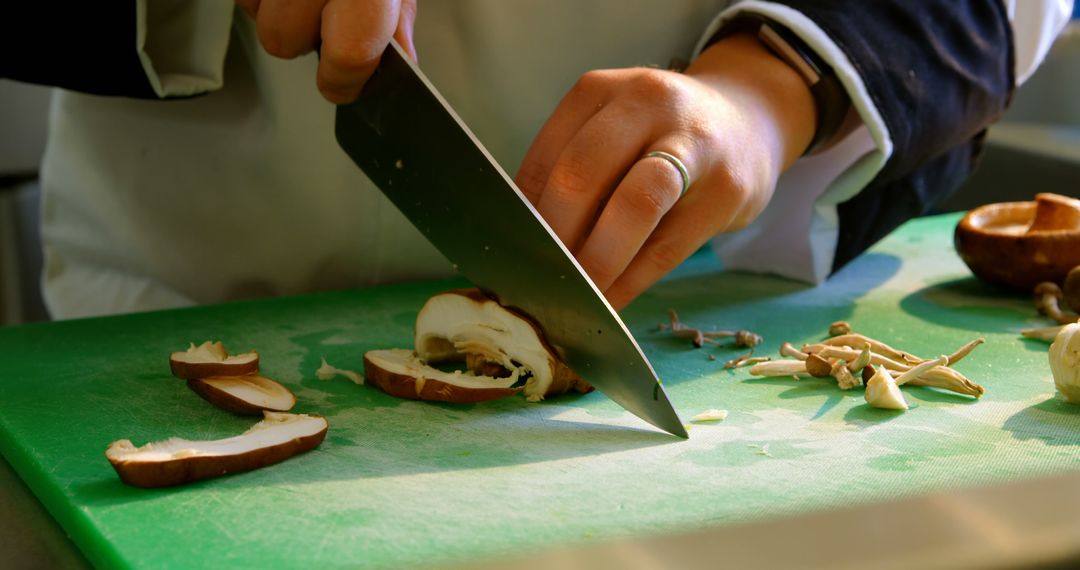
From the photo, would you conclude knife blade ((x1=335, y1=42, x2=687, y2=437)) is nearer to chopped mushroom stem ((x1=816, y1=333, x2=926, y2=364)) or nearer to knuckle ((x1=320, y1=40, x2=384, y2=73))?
knuckle ((x1=320, y1=40, x2=384, y2=73))

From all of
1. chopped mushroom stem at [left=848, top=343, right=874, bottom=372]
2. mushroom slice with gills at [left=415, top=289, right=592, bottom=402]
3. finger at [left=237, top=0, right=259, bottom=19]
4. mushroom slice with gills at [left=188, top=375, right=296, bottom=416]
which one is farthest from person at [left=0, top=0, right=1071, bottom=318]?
mushroom slice with gills at [left=188, top=375, right=296, bottom=416]

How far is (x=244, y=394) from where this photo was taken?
110cm

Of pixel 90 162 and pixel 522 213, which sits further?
pixel 90 162

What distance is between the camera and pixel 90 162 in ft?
5.75

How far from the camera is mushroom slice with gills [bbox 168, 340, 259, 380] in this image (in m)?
1.16

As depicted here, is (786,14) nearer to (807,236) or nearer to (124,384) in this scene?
(807,236)

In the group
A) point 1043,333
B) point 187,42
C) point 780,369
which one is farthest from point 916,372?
point 187,42

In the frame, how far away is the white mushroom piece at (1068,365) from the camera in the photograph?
3.59 ft

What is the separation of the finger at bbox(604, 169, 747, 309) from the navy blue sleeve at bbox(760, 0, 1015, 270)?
31 centimetres

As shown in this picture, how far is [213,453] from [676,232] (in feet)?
1.88

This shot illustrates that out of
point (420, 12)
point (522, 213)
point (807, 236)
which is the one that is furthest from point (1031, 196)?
point (522, 213)

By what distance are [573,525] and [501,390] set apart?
30 centimetres

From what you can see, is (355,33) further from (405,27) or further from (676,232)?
(676,232)

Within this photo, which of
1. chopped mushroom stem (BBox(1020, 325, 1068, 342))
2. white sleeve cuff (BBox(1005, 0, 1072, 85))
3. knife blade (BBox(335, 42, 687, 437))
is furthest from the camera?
white sleeve cuff (BBox(1005, 0, 1072, 85))
